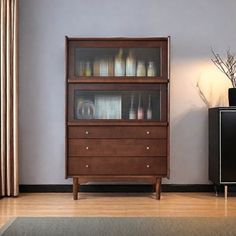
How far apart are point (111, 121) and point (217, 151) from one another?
3.58 feet

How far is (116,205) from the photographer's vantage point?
4.09 meters

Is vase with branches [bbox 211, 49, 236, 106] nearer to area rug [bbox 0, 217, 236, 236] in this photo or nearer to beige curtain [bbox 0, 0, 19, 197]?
area rug [bbox 0, 217, 236, 236]

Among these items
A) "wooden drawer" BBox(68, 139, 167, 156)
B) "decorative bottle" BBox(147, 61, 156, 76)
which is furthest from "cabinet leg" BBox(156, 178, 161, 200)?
"decorative bottle" BBox(147, 61, 156, 76)

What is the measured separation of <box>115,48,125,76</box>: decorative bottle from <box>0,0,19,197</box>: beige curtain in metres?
1.00

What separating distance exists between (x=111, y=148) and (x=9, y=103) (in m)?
1.12

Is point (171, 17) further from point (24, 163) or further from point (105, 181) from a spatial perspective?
point (24, 163)

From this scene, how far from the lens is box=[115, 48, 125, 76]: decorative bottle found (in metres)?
4.52

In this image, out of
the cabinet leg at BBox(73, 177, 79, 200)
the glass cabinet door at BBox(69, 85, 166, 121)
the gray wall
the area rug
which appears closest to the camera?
the area rug

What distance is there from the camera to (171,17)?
4848 millimetres

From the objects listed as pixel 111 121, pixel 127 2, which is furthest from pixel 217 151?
pixel 127 2

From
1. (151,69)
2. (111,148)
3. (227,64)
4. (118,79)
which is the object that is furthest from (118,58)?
(227,64)

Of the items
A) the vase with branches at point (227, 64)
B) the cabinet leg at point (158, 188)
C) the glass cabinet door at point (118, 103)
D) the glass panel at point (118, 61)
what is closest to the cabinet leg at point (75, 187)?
the glass cabinet door at point (118, 103)

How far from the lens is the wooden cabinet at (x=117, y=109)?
4.42 metres

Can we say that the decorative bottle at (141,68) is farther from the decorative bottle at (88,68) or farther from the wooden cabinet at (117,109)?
the decorative bottle at (88,68)
